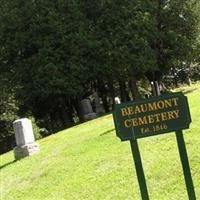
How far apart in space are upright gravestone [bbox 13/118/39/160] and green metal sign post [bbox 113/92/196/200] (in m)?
9.87

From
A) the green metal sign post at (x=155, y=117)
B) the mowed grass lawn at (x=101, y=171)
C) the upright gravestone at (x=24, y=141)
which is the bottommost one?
the mowed grass lawn at (x=101, y=171)

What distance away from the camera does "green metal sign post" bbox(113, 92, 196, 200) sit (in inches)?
298

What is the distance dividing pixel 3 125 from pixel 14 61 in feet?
13.5

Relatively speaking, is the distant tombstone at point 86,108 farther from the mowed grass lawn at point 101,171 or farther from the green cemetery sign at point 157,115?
the green cemetery sign at point 157,115

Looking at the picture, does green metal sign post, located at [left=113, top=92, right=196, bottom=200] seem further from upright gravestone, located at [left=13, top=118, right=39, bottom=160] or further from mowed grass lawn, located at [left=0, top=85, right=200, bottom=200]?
upright gravestone, located at [left=13, top=118, right=39, bottom=160]

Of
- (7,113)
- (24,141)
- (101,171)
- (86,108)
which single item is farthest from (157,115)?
(7,113)

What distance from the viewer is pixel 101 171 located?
488 inches

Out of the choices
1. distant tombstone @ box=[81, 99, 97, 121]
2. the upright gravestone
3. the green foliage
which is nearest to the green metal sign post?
the upright gravestone

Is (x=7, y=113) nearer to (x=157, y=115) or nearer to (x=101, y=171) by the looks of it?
(x=101, y=171)

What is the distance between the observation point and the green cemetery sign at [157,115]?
7562 mm

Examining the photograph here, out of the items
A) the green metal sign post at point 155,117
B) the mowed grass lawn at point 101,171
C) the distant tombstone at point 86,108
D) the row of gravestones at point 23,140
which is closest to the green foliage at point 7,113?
the distant tombstone at point 86,108

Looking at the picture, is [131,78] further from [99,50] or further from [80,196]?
[80,196]

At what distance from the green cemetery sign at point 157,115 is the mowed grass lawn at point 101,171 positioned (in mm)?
2207

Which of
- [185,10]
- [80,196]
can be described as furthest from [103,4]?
[80,196]
